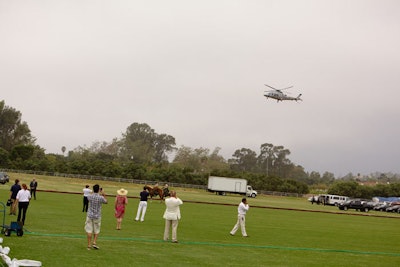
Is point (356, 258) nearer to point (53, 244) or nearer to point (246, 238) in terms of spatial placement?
point (246, 238)

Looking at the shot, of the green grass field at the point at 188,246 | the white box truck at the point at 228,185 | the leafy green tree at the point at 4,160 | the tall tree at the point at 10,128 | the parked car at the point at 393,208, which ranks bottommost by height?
the green grass field at the point at 188,246

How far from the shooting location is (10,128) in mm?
130750

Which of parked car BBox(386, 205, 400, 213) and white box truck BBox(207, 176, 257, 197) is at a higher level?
white box truck BBox(207, 176, 257, 197)

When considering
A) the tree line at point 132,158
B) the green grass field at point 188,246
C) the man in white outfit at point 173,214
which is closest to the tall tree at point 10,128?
the tree line at point 132,158

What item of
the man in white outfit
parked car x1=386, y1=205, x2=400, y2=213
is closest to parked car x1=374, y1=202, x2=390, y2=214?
parked car x1=386, y1=205, x2=400, y2=213

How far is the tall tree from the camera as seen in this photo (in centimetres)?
13025

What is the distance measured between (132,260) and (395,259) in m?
10.7

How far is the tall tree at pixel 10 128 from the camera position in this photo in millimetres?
130250

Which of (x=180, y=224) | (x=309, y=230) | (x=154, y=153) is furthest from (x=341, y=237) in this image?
(x=154, y=153)

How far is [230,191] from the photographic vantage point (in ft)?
301

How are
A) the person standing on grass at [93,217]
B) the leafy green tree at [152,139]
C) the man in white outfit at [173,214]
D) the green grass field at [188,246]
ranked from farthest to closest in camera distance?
the leafy green tree at [152,139], the man in white outfit at [173,214], the person standing on grass at [93,217], the green grass field at [188,246]

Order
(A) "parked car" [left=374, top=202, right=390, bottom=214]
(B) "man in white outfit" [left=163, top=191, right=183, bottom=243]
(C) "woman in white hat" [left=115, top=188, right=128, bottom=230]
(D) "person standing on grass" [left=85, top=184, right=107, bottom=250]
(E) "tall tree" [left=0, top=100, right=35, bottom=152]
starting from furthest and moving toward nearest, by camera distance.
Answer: (E) "tall tree" [left=0, top=100, right=35, bottom=152] → (A) "parked car" [left=374, top=202, right=390, bottom=214] → (C) "woman in white hat" [left=115, top=188, right=128, bottom=230] → (B) "man in white outfit" [left=163, top=191, right=183, bottom=243] → (D) "person standing on grass" [left=85, top=184, right=107, bottom=250]

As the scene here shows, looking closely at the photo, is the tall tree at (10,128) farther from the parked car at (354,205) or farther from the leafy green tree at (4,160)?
the parked car at (354,205)

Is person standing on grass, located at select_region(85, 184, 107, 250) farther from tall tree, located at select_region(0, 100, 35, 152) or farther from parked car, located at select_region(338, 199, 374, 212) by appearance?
tall tree, located at select_region(0, 100, 35, 152)
